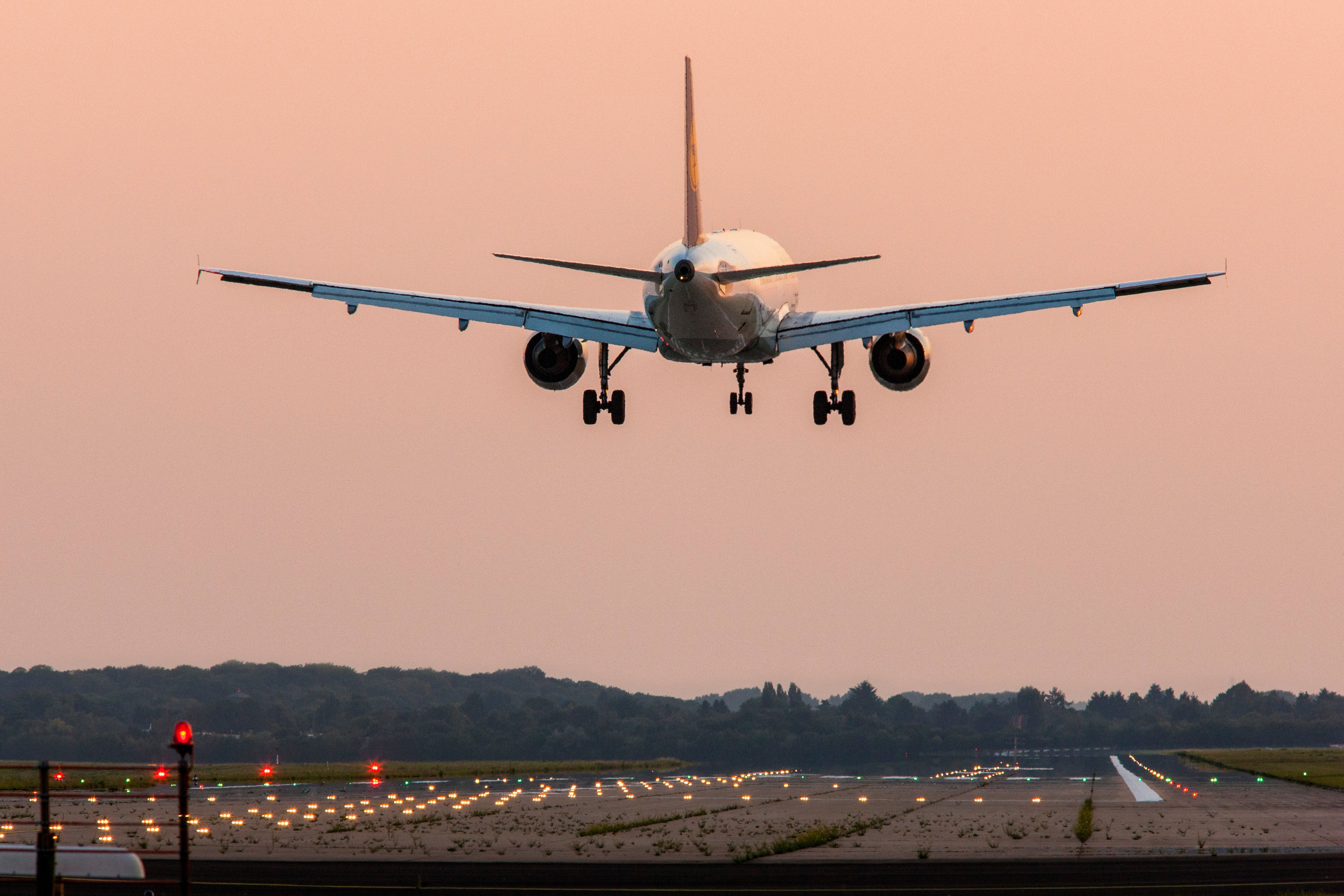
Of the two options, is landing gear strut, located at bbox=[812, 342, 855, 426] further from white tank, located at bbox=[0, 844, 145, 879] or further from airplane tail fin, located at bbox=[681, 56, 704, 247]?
white tank, located at bbox=[0, 844, 145, 879]

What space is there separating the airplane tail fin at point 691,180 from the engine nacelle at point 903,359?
8.60 m

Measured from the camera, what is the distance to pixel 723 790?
9400cm

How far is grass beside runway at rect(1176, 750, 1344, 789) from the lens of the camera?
4380 inches

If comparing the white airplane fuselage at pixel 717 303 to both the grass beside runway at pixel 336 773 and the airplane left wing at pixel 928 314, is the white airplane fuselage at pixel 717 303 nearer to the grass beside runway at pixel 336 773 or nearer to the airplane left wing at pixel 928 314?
the airplane left wing at pixel 928 314

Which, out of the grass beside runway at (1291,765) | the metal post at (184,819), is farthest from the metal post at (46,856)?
the grass beside runway at (1291,765)

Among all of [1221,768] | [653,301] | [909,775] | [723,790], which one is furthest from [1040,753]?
[653,301]

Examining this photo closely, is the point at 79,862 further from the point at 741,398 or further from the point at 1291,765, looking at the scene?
the point at 1291,765

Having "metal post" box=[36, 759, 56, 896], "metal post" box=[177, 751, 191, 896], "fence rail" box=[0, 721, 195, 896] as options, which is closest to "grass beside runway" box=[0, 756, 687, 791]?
"metal post" box=[36, 759, 56, 896]

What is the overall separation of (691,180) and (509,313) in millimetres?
8559

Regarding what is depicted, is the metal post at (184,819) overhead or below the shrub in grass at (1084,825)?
overhead

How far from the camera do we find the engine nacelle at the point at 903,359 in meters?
56.0

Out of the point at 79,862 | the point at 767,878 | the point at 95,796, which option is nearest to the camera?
the point at 95,796

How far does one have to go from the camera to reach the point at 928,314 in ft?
174

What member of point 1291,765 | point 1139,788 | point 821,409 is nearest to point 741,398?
point 821,409
